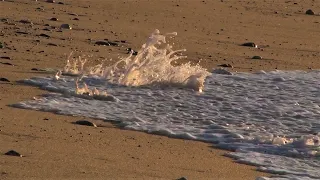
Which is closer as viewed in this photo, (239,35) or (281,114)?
(281,114)

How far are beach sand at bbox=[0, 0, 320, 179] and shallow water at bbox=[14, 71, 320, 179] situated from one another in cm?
28

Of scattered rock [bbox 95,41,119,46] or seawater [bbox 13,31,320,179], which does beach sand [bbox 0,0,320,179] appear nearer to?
scattered rock [bbox 95,41,119,46]

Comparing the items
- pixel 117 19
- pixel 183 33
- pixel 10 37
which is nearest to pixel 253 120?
pixel 10 37

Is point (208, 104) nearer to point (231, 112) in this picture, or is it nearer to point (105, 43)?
point (231, 112)

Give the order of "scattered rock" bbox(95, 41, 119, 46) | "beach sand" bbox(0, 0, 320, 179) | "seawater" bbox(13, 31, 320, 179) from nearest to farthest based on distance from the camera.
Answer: "beach sand" bbox(0, 0, 320, 179) → "seawater" bbox(13, 31, 320, 179) → "scattered rock" bbox(95, 41, 119, 46)

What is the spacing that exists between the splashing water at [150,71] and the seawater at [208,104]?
1 cm

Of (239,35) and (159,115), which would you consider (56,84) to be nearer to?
(159,115)

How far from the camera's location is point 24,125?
7.46m

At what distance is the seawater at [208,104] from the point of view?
767cm

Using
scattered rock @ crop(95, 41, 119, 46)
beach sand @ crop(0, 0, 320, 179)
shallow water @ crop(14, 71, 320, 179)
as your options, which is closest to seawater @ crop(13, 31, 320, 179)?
shallow water @ crop(14, 71, 320, 179)

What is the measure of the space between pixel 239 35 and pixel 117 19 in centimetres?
217

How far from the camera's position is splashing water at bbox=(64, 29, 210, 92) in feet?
33.9

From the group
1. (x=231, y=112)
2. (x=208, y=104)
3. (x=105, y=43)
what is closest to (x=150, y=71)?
(x=208, y=104)

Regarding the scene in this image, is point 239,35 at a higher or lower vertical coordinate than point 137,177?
higher
